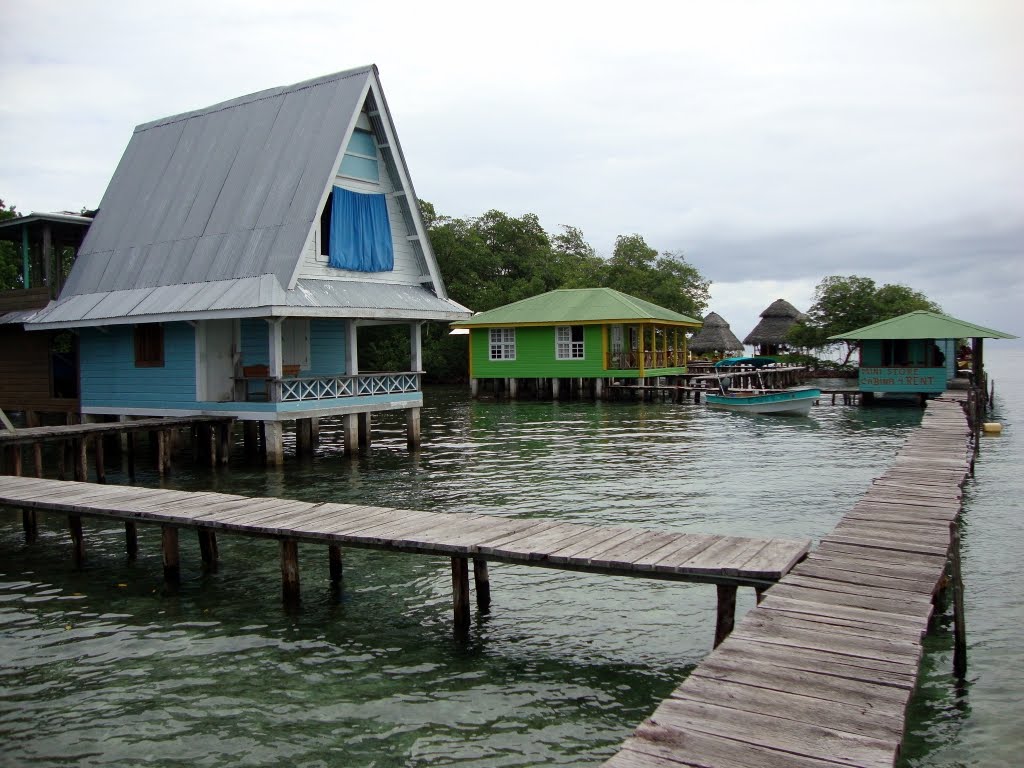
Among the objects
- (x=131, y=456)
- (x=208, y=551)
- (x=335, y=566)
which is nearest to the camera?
(x=335, y=566)

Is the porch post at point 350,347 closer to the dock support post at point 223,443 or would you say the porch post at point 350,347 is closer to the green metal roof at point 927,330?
the dock support post at point 223,443

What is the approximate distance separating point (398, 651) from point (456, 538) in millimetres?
1236

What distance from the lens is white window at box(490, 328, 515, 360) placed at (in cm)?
4438

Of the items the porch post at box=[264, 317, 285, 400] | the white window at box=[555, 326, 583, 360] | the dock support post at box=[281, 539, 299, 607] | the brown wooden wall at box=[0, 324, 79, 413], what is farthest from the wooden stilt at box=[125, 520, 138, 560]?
the white window at box=[555, 326, 583, 360]

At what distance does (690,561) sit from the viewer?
7.98 metres

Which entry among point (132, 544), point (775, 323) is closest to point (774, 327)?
point (775, 323)

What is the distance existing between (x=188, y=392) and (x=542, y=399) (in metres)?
23.2

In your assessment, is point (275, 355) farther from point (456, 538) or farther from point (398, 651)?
point (398, 651)

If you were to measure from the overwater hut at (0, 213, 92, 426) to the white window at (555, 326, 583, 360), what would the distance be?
73.8 ft

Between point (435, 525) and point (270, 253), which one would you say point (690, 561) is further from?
point (270, 253)

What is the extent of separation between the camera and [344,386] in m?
21.2

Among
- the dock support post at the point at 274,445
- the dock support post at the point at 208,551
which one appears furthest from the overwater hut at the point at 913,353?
the dock support post at the point at 208,551

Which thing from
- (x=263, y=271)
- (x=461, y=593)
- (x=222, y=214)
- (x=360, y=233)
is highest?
(x=222, y=214)

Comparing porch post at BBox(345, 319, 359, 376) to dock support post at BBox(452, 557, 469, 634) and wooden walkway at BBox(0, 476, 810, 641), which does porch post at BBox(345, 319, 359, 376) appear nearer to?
wooden walkway at BBox(0, 476, 810, 641)
